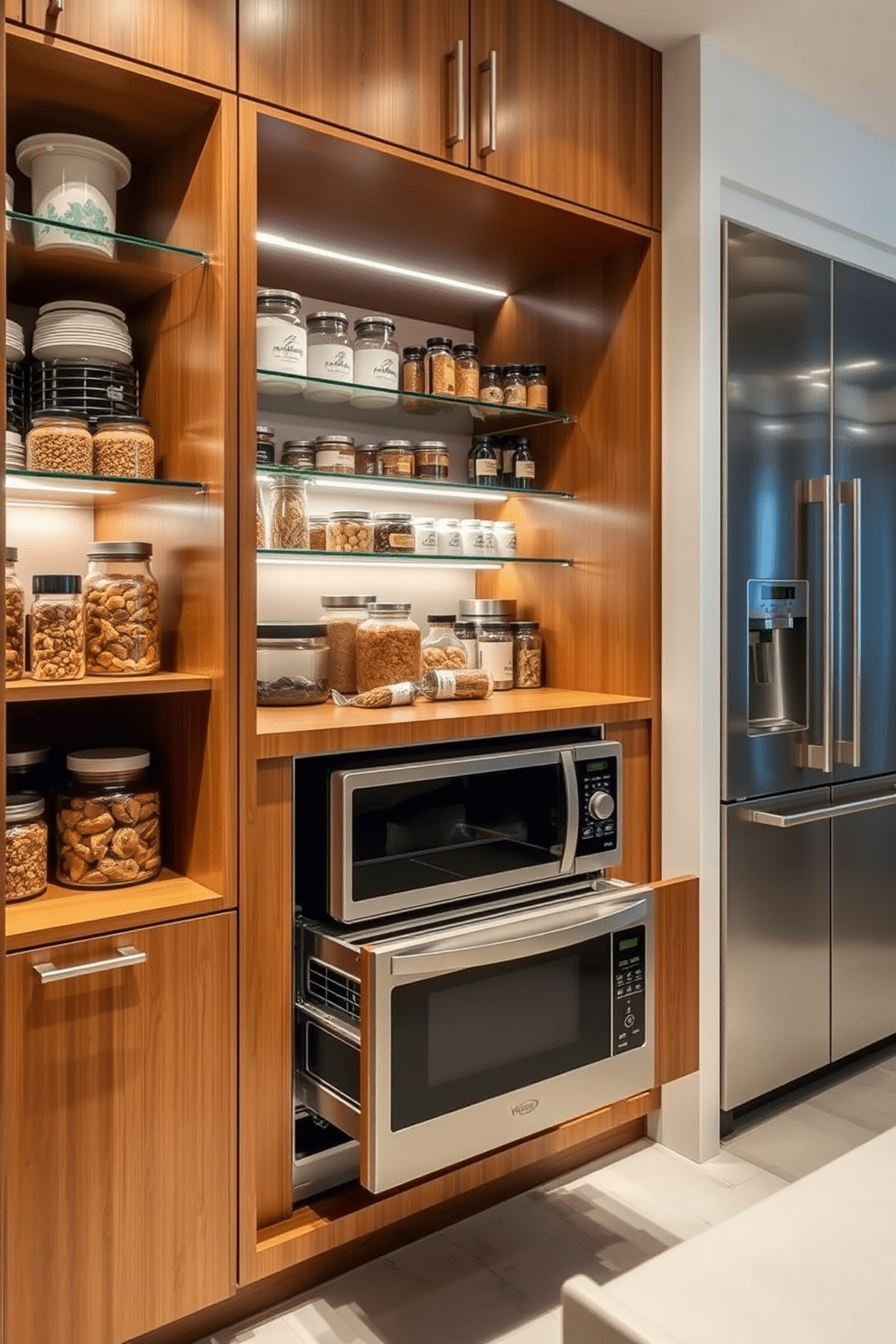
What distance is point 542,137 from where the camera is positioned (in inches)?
78.0

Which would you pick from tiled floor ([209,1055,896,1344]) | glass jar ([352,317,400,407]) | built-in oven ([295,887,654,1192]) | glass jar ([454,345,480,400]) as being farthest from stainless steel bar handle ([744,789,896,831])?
glass jar ([352,317,400,407])

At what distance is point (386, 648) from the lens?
2.03m

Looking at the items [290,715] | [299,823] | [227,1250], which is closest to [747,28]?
[290,715]

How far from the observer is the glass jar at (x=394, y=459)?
7.09 feet

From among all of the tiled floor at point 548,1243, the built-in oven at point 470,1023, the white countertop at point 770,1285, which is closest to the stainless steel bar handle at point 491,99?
the built-in oven at point 470,1023

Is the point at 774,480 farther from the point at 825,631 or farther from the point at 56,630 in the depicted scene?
the point at 56,630

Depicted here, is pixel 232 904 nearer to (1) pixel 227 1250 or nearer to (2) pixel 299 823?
(2) pixel 299 823

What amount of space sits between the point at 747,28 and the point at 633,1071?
206cm

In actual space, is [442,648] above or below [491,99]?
below

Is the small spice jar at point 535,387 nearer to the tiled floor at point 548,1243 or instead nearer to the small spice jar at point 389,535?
the small spice jar at point 389,535

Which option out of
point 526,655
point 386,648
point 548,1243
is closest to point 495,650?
point 526,655

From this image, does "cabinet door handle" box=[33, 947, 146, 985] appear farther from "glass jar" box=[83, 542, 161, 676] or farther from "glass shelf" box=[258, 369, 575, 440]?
"glass shelf" box=[258, 369, 575, 440]

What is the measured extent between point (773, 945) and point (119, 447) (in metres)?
1.78

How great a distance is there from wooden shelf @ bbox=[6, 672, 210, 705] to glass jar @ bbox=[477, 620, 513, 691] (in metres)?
0.80
